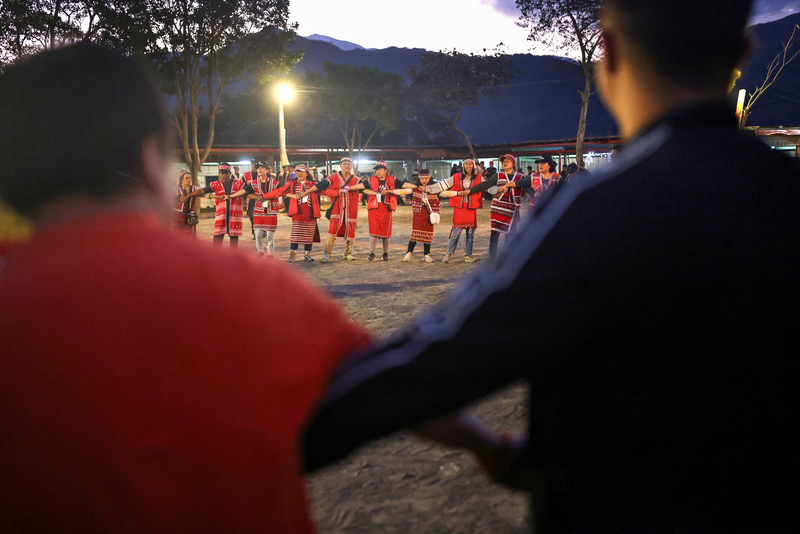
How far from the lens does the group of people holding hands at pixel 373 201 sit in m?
9.54

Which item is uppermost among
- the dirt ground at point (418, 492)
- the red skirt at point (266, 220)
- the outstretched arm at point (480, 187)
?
the outstretched arm at point (480, 187)

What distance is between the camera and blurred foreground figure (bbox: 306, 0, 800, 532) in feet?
2.23

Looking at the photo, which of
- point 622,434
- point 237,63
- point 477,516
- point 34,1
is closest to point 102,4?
point 34,1

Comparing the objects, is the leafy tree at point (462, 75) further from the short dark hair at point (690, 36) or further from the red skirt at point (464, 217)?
the short dark hair at point (690, 36)

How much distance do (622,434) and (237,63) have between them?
67.9ft

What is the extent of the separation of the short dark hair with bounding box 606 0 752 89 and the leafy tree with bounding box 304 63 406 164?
42.3 m

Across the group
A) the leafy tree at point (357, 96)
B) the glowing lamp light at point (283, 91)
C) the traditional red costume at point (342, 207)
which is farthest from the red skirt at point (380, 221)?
the leafy tree at point (357, 96)

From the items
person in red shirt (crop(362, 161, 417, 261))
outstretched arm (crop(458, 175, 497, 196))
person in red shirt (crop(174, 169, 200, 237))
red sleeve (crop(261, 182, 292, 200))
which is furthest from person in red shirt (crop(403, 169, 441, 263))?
person in red shirt (crop(174, 169, 200, 237))

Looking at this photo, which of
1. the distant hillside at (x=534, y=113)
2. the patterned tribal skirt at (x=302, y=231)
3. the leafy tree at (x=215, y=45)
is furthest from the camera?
the distant hillside at (x=534, y=113)

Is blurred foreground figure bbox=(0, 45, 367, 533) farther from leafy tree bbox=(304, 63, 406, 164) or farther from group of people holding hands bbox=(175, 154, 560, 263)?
leafy tree bbox=(304, 63, 406, 164)

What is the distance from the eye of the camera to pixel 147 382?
0.76 meters

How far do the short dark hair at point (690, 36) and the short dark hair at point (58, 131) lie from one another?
0.81m

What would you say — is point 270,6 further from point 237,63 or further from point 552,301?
point 552,301

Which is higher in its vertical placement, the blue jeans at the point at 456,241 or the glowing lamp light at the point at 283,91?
the glowing lamp light at the point at 283,91
